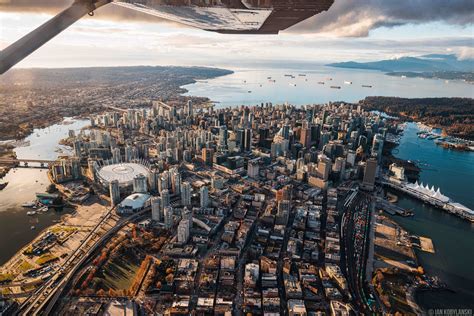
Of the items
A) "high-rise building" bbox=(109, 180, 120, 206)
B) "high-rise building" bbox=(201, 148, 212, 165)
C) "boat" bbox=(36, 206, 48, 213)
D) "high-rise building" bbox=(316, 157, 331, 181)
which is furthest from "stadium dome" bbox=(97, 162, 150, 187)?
"high-rise building" bbox=(316, 157, 331, 181)

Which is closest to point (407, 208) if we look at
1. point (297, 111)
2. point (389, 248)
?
point (389, 248)

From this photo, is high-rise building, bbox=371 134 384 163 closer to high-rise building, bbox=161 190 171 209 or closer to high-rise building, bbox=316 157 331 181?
high-rise building, bbox=316 157 331 181

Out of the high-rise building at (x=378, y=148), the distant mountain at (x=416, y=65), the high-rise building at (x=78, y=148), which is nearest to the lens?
the high-rise building at (x=78, y=148)

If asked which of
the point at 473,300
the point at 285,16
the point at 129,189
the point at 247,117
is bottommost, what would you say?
the point at 473,300

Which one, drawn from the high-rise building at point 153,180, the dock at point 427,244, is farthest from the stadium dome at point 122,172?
the dock at point 427,244

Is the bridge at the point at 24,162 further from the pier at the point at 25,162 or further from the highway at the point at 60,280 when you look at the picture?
the highway at the point at 60,280

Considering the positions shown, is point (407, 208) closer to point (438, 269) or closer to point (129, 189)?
point (438, 269)
